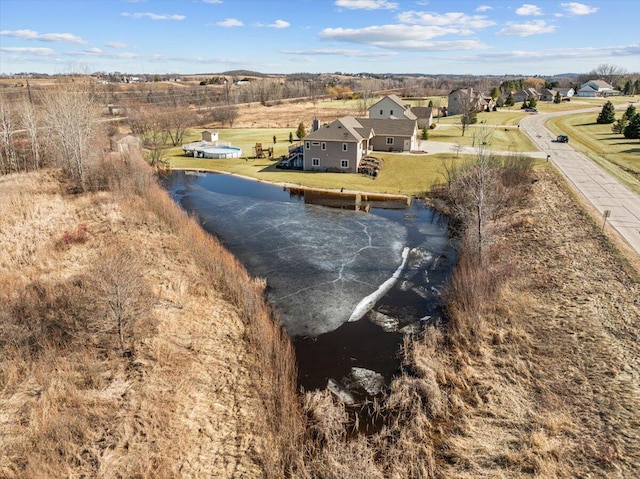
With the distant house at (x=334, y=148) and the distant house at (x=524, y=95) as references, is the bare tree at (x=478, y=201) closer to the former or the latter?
the distant house at (x=334, y=148)

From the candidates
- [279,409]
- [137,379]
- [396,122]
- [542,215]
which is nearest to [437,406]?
[279,409]

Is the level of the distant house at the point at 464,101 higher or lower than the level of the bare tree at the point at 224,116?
higher

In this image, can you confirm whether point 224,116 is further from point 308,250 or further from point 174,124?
point 308,250

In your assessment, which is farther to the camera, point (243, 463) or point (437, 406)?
point (437, 406)

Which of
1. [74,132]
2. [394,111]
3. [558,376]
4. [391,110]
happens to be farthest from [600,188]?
[74,132]

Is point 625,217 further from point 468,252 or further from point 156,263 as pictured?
point 156,263

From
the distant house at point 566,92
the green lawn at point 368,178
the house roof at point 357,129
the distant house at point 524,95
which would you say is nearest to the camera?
the green lawn at point 368,178

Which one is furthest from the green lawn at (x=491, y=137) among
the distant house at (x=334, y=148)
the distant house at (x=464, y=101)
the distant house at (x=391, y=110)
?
the distant house at (x=464, y=101)
